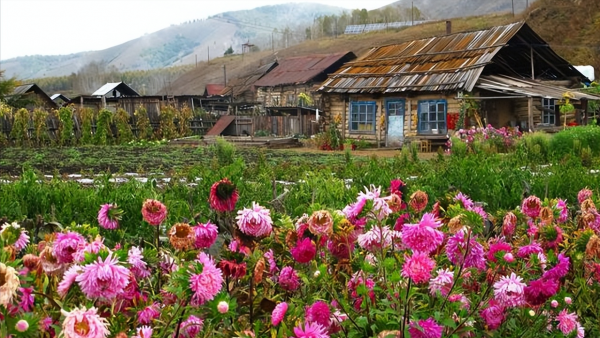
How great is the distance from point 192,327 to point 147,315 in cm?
17

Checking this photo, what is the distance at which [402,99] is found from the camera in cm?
2577

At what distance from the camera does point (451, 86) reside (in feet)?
75.6

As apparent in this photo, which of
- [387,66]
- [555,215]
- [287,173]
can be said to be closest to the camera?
[555,215]

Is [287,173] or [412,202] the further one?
[287,173]

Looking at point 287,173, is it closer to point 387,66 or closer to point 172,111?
point 387,66

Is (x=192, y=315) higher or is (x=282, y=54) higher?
(x=282, y=54)

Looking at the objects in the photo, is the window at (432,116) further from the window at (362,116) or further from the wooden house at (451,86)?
the window at (362,116)

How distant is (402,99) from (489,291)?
77.6ft

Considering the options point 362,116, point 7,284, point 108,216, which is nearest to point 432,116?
point 362,116

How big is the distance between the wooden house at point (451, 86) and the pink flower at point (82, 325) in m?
21.8

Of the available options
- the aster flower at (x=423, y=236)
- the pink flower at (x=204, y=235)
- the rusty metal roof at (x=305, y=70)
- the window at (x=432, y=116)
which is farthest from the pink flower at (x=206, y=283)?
the rusty metal roof at (x=305, y=70)

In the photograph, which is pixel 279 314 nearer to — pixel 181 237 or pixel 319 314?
pixel 319 314

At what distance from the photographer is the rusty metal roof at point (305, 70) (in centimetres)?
4400

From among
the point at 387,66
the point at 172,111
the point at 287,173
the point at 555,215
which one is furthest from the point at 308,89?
the point at 555,215
